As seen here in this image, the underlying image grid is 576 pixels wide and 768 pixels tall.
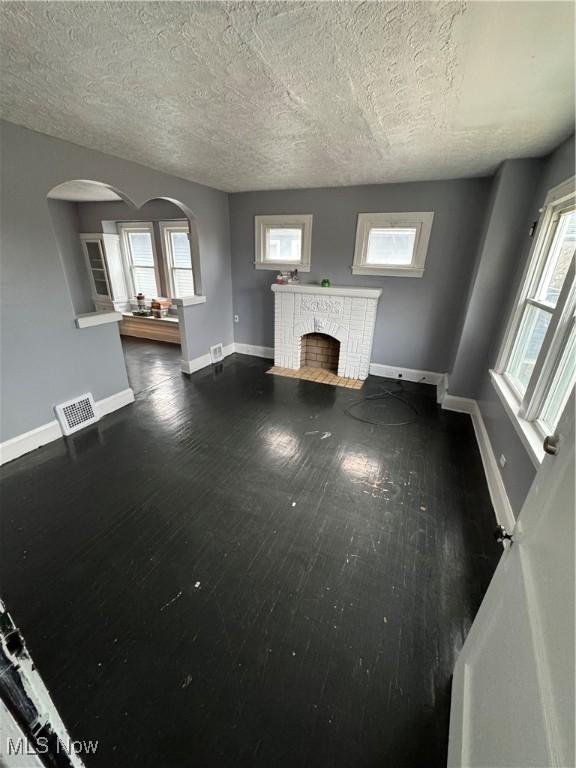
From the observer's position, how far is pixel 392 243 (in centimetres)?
396

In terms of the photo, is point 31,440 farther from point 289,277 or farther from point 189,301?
point 289,277

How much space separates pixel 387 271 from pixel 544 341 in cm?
241

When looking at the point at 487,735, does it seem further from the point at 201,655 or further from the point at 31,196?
the point at 31,196

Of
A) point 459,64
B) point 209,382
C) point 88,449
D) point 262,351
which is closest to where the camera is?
point 459,64

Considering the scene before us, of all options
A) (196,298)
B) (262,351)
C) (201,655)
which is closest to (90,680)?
(201,655)

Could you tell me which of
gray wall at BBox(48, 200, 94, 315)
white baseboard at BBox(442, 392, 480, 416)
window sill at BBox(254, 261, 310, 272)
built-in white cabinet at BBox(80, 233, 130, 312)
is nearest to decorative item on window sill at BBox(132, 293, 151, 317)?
built-in white cabinet at BBox(80, 233, 130, 312)

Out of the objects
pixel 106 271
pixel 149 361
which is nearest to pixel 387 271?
pixel 149 361

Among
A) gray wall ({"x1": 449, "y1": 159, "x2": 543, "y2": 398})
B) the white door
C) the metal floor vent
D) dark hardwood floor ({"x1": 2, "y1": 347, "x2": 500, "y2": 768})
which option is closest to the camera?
the white door

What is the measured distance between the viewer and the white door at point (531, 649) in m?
0.58

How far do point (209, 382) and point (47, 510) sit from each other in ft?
7.71

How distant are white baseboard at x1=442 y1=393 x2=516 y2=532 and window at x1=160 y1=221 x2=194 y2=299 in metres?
4.61

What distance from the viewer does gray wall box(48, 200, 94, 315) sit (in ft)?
18.3

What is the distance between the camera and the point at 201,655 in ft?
4.44

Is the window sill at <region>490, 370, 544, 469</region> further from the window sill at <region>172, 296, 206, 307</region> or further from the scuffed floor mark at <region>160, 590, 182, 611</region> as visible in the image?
the window sill at <region>172, 296, 206, 307</region>
